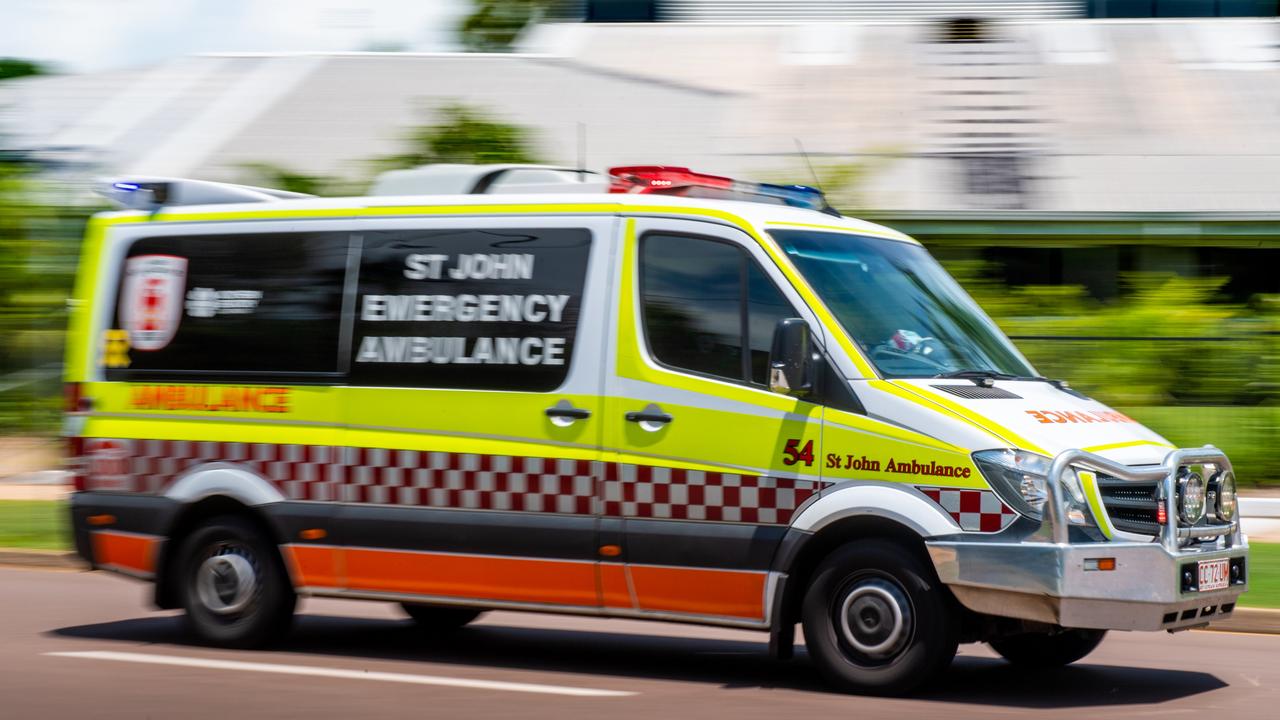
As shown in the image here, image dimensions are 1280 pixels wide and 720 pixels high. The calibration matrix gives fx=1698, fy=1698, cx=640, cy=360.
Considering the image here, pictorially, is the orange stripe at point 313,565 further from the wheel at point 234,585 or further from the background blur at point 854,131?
the background blur at point 854,131

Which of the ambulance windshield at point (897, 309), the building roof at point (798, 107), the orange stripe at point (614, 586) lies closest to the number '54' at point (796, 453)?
the ambulance windshield at point (897, 309)

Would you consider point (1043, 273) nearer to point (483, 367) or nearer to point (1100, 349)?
point (1100, 349)

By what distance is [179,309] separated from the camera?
8773 mm

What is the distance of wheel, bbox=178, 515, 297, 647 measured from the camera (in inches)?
335

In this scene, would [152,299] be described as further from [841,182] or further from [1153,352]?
[841,182]

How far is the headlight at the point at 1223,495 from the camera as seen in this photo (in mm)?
7352

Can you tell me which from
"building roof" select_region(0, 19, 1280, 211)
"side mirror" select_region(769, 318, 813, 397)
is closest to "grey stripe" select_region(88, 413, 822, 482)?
"side mirror" select_region(769, 318, 813, 397)

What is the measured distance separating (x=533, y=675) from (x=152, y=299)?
9.40 ft

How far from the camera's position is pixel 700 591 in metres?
7.43

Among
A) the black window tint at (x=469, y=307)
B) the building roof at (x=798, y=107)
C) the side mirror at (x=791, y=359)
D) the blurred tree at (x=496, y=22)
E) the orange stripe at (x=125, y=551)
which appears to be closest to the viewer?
the side mirror at (x=791, y=359)

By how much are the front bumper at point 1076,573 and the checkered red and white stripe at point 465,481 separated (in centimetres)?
78

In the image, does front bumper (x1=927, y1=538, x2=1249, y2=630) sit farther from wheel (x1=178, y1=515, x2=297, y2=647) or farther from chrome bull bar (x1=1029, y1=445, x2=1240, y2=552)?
wheel (x1=178, y1=515, x2=297, y2=647)

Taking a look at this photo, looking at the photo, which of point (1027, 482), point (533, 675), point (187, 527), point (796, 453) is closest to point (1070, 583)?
point (1027, 482)

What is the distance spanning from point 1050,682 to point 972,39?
23.0 m
